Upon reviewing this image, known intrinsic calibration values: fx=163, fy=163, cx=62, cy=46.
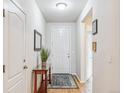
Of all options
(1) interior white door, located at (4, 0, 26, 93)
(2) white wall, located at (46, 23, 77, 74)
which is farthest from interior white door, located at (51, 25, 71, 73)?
(1) interior white door, located at (4, 0, 26, 93)

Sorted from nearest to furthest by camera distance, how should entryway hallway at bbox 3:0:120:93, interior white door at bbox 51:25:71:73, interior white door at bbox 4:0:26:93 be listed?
1. interior white door at bbox 4:0:26:93
2. entryway hallway at bbox 3:0:120:93
3. interior white door at bbox 51:25:71:73

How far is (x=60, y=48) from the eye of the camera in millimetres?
8219

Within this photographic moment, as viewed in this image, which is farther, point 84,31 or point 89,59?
point 89,59

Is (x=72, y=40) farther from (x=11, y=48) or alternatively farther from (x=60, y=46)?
(x=11, y=48)

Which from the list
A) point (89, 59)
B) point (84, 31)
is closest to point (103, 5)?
point (84, 31)

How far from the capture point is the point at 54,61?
820cm

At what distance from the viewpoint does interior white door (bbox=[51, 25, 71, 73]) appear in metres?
8.19

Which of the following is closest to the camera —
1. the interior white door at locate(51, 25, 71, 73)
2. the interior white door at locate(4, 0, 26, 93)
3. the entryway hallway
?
the interior white door at locate(4, 0, 26, 93)

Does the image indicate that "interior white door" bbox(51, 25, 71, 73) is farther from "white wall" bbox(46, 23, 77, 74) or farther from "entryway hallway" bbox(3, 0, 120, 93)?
"white wall" bbox(46, 23, 77, 74)

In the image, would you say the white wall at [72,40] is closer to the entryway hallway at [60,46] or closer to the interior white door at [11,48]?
the entryway hallway at [60,46]

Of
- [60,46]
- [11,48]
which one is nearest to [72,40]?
[60,46]

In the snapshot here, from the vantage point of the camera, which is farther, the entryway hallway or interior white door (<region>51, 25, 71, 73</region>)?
interior white door (<region>51, 25, 71, 73</region>)
